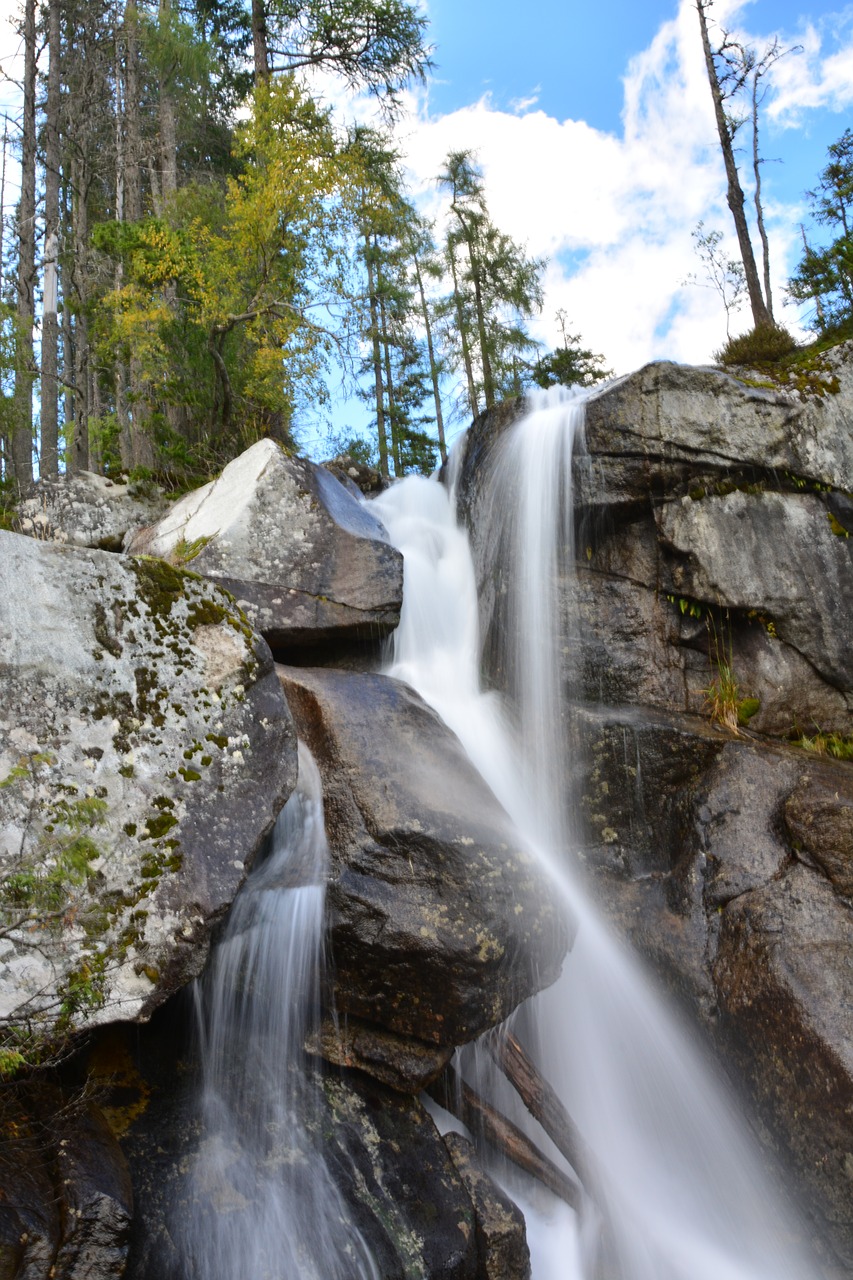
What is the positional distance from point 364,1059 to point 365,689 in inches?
99.7

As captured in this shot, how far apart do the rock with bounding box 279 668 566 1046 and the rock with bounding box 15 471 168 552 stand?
4.76m

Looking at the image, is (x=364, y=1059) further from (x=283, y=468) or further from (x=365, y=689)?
(x=283, y=468)

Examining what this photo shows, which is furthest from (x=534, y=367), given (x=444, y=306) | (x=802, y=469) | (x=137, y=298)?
(x=802, y=469)

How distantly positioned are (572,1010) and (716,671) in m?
3.41

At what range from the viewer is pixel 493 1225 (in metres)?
4.00

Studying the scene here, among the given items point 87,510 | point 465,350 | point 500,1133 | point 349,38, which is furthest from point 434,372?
point 500,1133

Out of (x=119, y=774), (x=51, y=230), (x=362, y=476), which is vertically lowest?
(x=119, y=774)

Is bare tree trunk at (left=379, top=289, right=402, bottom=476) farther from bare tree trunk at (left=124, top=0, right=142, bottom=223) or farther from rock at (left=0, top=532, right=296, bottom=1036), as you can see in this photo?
rock at (left=0, top=532, right=296, bottom=1036)

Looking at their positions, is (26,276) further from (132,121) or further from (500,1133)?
(500,1133)

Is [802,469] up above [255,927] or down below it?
above

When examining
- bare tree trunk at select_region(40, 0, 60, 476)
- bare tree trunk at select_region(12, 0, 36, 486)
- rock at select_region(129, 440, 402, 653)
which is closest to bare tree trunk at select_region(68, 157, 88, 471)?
bare tree trunk at select_region(40, 0, 60, 476)

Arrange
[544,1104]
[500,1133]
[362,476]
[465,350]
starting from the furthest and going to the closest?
[465,350] < [362,476] < [544,1104] < [500,1133]

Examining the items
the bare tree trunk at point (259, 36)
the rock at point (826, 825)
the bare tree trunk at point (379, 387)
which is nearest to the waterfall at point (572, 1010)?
the rock at point (826, 825)

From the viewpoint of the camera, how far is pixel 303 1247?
3516mm
